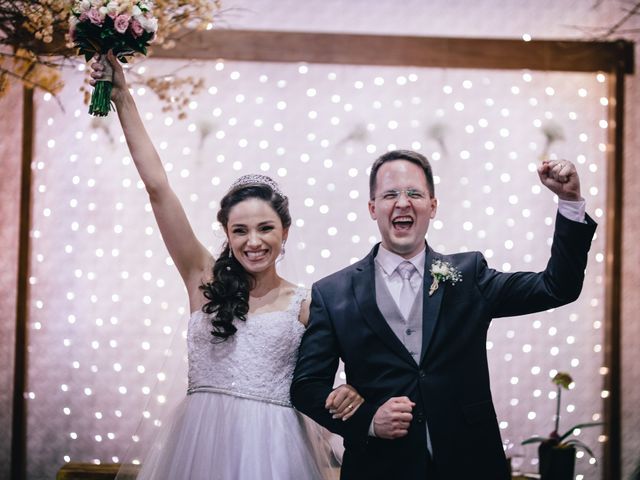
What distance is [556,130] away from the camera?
14.1 ft

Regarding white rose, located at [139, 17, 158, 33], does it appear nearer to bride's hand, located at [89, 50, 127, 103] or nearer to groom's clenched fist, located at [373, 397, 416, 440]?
bride's hand, located at [89, 50, 127, 103]

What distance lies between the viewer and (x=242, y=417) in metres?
2.67

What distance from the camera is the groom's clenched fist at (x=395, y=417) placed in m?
2.27

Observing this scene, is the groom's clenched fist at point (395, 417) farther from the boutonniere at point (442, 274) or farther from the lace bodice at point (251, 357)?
the lace bodice at point (251, 357)

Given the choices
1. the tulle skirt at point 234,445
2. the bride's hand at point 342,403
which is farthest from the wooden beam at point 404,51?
the bride's hand at point 342,403

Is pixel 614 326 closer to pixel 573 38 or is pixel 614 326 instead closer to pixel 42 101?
pixel 573 38

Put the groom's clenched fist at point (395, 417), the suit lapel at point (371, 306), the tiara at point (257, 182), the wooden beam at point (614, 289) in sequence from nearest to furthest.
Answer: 1. the groom's clenched fist at point (395, 417)
2. the suit lapel at point (371, 306)
3. the tiara at point (257, 182)
4. the wooden beam at point (614, 289)

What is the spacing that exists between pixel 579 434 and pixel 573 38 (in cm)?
239

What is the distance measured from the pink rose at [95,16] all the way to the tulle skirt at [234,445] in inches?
56.8

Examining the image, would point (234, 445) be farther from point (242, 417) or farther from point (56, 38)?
point (56, 38)

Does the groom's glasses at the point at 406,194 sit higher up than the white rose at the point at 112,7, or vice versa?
the white rose at the point at 112,7

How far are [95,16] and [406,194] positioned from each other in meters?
1.31

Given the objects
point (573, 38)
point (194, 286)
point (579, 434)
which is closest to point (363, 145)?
point (573, 38)

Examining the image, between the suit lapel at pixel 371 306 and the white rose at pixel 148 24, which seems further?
the white rose at pixel 148 24
